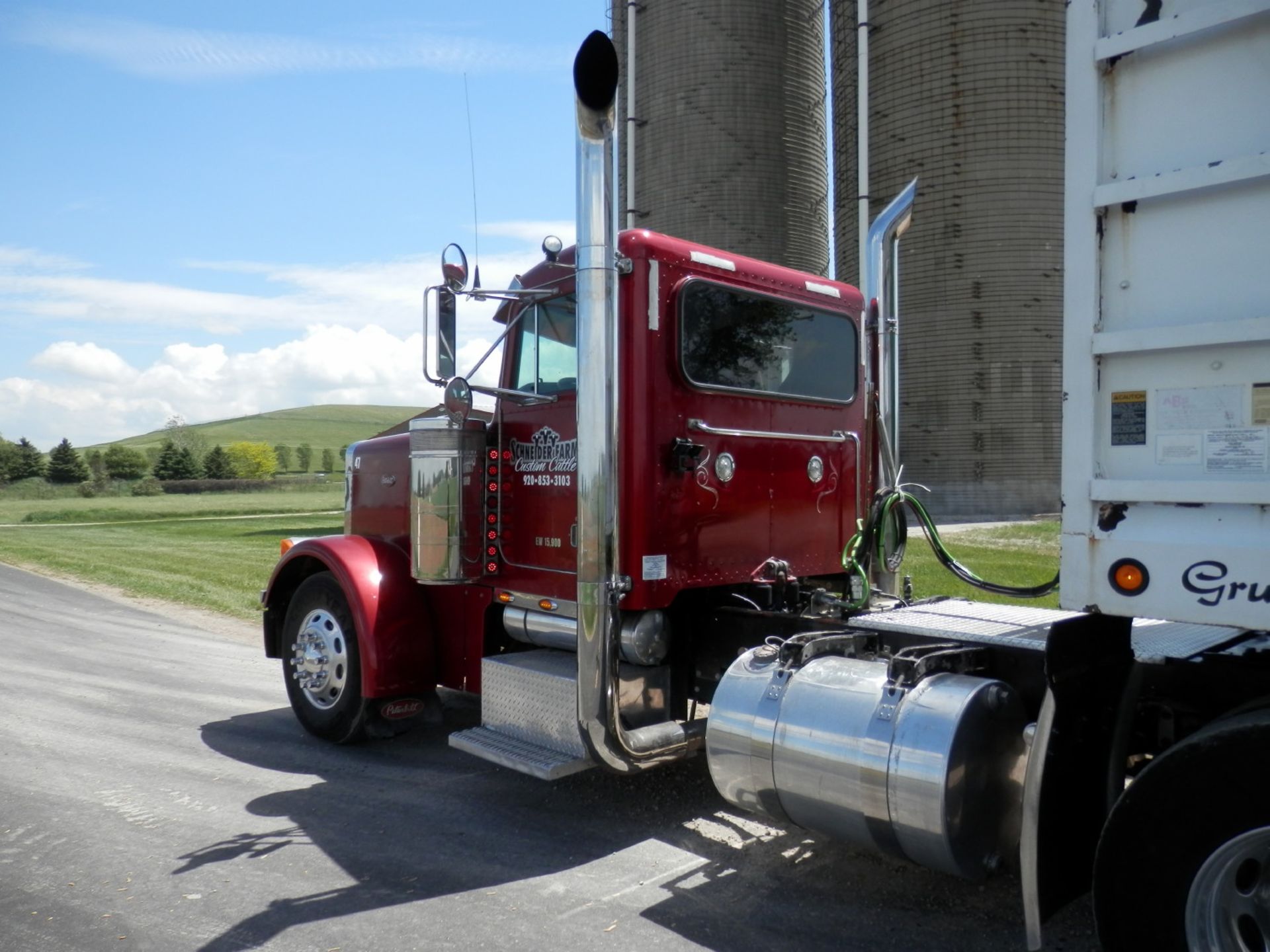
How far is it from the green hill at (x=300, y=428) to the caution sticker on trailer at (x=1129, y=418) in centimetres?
10143

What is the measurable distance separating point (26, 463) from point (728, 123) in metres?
65.3

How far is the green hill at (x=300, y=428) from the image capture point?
374 ft

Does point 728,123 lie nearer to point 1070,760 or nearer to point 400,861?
point 400,861

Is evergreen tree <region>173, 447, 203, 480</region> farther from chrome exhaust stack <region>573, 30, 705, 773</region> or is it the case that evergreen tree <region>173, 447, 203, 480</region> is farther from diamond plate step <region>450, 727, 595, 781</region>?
chrome exhaust stack <region>573, 30, 705, 773</region>

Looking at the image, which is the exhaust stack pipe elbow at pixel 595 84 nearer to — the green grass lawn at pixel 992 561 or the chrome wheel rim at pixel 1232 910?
the chrome wheel rim at pixel 1232 910

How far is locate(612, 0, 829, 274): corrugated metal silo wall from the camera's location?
27.7 metres

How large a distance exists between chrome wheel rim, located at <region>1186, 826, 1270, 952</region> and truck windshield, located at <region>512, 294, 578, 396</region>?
11.3ft

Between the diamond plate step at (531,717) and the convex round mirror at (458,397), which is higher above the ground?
the convex round mirror at (458,397)

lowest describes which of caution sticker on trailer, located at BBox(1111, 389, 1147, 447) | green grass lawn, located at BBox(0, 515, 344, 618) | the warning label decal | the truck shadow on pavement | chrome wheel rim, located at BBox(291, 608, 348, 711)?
the truck shadow on pavement

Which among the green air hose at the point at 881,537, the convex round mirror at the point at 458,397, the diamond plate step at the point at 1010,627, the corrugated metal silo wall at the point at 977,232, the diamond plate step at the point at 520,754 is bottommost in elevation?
the diamond plate step at the point at 520,754

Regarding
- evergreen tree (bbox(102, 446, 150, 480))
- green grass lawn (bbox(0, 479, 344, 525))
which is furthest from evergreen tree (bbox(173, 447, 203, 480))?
green grass lawn (bbox(0, 479, 344, 525))

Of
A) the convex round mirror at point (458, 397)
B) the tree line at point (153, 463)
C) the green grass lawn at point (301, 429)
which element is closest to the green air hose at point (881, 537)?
the convex round mirror at point (458, 397)

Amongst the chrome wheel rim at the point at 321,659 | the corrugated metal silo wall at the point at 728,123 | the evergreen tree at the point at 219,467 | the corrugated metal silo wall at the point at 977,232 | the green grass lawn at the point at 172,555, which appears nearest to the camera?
the chrome wheel rim at the point at 321,659

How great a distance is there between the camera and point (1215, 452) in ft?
8.84
